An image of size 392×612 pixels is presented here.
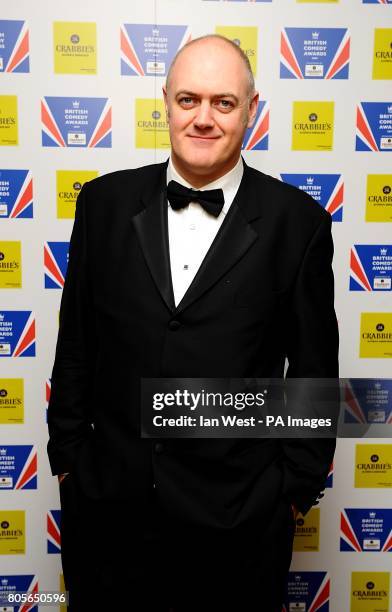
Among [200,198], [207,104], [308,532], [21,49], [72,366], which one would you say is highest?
[21,49]

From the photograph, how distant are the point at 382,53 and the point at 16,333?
162 centimetres

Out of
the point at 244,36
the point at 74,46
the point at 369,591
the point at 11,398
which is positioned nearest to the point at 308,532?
the point at 369,591

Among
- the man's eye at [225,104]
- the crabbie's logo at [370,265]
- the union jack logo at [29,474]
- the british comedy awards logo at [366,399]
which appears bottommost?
the union jack logo at [29,474]

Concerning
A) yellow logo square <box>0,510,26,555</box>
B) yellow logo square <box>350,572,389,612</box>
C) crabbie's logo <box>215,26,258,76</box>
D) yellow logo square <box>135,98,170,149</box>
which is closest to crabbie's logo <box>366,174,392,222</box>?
crabbie's logo <box>215,26,258,76</box>

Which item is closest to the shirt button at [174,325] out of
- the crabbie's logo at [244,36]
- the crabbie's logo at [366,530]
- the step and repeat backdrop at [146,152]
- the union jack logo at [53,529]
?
the step and repeat backdrop at [146,152]

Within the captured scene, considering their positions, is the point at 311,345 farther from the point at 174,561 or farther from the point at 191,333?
the point at 174,561

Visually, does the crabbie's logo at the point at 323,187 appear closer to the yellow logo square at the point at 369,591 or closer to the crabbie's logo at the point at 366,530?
the crabbie's logo at the point at 366,530

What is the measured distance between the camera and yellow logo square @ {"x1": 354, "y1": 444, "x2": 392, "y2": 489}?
2.46 metres

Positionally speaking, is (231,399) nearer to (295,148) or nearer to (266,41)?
(295,148)

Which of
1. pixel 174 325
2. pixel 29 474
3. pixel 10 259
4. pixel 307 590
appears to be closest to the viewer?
pixel 174 325

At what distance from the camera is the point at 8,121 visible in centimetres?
222

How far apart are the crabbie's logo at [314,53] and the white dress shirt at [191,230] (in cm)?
70

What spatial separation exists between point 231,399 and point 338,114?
118cm

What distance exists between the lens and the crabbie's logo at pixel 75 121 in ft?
7.29
